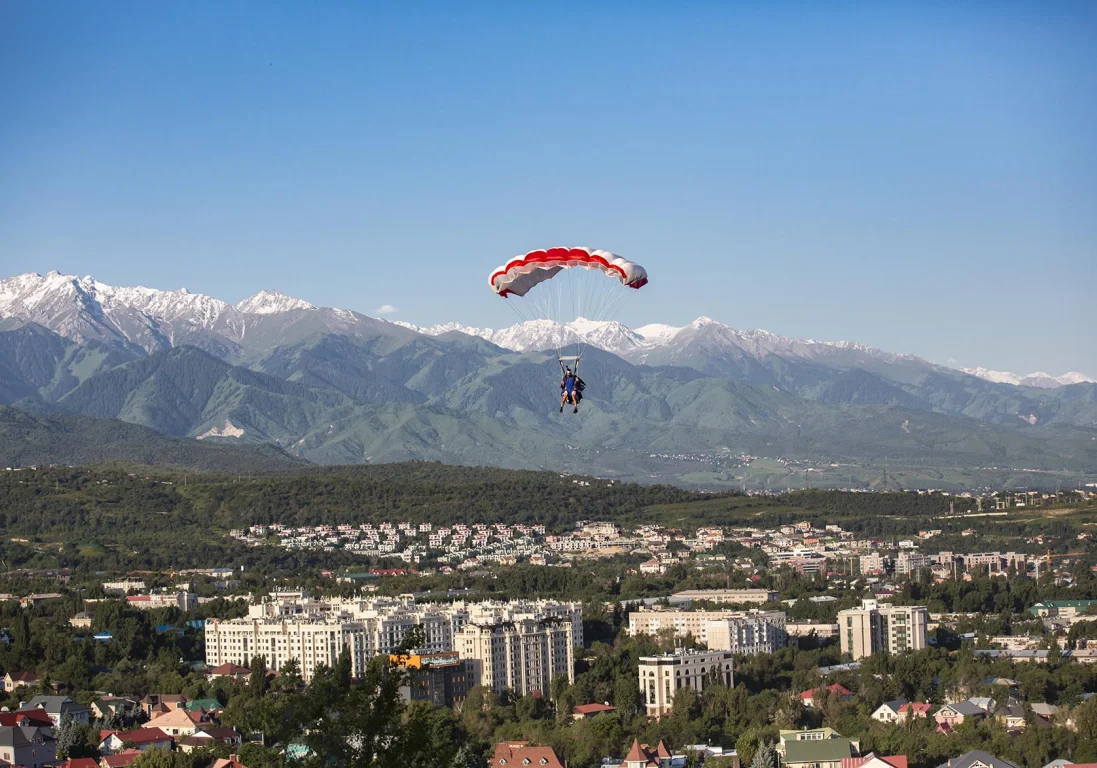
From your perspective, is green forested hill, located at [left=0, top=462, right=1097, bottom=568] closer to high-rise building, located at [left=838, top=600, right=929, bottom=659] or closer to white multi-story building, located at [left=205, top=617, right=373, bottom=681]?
white multi-story building, located at [left=205, top=617, right=373, bottom=681]

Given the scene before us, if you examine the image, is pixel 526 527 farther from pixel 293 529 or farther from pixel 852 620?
pixel 852 620

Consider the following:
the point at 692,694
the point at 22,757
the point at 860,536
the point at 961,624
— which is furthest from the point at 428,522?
the point at 22,757

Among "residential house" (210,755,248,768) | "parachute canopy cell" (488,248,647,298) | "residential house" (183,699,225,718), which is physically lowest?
"residential house" (210,755,248,768)

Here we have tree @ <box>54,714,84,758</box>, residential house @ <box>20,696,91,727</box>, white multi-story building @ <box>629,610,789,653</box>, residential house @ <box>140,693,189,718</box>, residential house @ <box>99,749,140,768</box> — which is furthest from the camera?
white multi-story building @ <box>629,610,789,653</box>

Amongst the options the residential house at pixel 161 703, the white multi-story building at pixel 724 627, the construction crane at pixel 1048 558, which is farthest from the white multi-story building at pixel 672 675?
the construction crane at pixel 1048 558

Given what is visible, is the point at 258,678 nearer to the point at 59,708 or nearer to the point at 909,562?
the point at 59,708

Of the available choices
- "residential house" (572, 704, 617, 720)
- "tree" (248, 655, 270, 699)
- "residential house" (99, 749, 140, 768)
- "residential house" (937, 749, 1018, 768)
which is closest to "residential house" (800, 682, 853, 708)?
"residential house" (572, 704, 617, 720)

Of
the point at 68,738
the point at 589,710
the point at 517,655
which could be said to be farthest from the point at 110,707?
the point at 517,655
